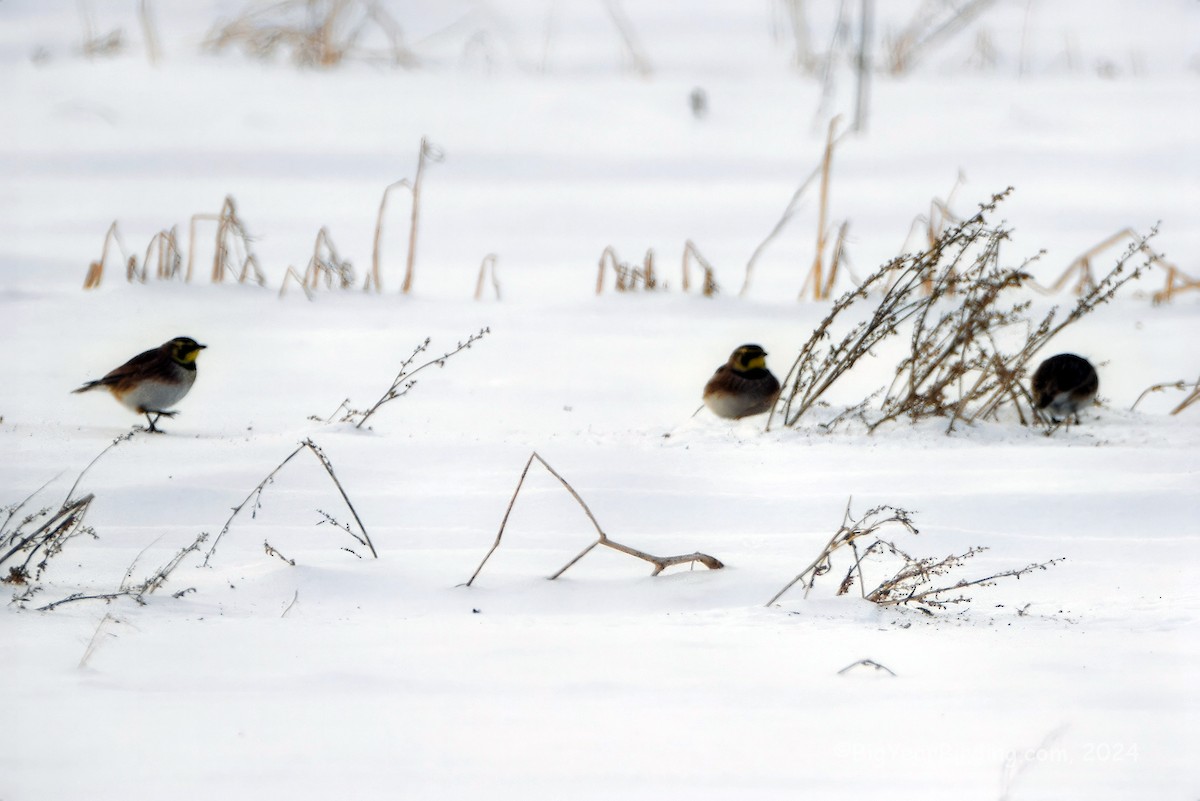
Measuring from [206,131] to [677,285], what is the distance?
14.3 ft

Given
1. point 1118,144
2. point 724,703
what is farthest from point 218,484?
point 1118,144

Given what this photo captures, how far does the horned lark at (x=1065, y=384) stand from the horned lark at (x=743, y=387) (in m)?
0.95

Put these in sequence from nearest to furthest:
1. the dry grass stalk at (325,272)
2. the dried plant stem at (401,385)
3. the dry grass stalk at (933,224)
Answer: the dried plant stem at (401,385) < the dry grass stalk at (933,224) < the dry grass stalk at (325,272)

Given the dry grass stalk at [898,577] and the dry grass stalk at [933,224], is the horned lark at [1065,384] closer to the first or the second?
the dry grass stalk at [933,224]

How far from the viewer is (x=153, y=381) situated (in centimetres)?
458

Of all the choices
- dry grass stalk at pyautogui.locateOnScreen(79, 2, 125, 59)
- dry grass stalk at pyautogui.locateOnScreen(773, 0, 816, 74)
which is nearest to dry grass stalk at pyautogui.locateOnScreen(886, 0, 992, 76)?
dry grass stalk at pyautogui.locateOnScreen(773, 0, 816, 74)

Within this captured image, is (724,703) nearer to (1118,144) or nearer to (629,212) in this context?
(629,212)

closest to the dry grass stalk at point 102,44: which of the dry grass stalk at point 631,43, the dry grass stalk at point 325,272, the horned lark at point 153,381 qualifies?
the dry grass stalk at point 631,43

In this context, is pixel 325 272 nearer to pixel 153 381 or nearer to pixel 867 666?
pixel 153 381

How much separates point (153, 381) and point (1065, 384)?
3.06 meters

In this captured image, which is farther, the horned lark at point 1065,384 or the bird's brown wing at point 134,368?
the horned lark at point 1065,384

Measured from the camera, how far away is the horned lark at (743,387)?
4781 mm

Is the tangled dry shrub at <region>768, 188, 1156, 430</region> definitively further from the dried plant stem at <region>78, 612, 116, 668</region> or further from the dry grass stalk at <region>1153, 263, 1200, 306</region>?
the dried plant stem at <region>78, 612, 116, 668</region>

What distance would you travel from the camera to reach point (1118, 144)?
35.0 ft
